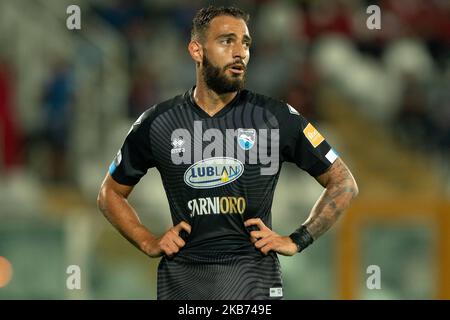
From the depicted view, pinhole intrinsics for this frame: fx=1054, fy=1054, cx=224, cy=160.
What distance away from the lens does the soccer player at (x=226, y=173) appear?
4879mm

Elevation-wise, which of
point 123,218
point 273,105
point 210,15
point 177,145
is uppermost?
point 210,15

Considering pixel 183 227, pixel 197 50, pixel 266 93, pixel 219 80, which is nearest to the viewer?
pixel 183 227

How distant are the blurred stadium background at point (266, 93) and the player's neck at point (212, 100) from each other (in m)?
3.79

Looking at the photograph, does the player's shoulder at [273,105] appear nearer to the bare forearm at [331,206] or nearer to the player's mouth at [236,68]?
the player's mouth at [236,68]

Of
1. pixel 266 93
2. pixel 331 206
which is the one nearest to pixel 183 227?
pixel 331 206

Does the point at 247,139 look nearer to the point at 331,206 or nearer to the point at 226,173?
the point at 226,173

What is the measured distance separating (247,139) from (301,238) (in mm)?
529

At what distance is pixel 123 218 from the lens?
204 inches

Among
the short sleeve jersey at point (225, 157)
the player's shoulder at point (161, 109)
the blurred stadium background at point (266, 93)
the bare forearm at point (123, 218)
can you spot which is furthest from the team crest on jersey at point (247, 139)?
the blurred stadium background at point (266, 93)

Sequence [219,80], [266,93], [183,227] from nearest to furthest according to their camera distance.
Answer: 1. [183,227]
2. [219,80]
3. [266,93]

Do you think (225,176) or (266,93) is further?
(266,93)

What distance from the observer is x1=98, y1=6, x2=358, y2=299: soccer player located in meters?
4.88

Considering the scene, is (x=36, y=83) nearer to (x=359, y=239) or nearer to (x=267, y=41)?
(x=267, y=41)
